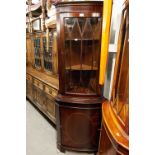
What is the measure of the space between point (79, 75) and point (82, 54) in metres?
0.27

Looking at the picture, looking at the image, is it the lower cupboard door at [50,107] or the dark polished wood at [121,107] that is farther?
the lower cupboard door at [50,107]

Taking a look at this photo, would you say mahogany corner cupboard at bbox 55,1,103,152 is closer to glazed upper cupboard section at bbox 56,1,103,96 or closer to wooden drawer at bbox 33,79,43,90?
glazed upper cupboard section at bbox 56,1,103,96

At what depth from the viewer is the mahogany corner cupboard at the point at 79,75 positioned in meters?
2.08

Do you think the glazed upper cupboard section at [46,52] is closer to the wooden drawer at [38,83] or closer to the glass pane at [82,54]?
the wooden drawer at [38,83]

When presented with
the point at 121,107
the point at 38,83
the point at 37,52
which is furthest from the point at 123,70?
the point at 37,52

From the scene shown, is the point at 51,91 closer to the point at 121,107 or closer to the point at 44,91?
the point at 44,91

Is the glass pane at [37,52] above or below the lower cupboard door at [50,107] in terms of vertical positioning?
above

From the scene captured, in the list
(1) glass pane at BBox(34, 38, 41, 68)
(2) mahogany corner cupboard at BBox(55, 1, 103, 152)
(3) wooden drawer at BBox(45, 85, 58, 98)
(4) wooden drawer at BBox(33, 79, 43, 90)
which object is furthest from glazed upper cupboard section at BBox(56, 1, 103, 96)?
(1) glass pane at BBox(34, 38, 41, 68)

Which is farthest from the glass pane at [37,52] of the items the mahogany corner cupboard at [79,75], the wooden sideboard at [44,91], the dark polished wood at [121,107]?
the dark polished wood at [121,107]
